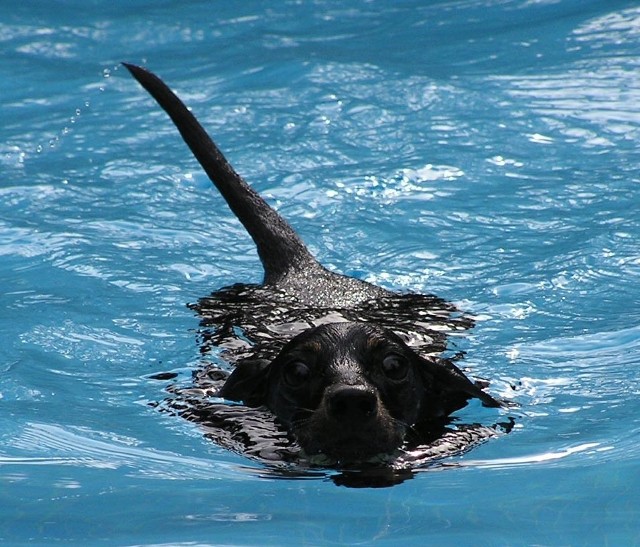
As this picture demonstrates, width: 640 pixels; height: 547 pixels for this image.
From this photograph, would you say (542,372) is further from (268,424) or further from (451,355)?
(268,424)

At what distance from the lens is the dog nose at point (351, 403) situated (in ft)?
13.9

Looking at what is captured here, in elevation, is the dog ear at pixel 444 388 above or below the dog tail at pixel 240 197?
below

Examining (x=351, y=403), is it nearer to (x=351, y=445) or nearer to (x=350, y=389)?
(x=350, y=389)

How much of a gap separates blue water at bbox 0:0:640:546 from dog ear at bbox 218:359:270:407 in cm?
26

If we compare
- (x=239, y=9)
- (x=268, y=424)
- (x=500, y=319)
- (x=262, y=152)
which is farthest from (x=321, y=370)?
(x=239, y=9)

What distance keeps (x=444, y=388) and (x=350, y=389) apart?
809 mm

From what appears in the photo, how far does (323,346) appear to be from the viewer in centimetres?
469

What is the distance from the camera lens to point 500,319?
601 cm

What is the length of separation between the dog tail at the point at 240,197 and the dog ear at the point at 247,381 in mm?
1003

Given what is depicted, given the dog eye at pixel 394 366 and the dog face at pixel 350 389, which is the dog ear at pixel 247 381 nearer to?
the dog face at pixel 350 389

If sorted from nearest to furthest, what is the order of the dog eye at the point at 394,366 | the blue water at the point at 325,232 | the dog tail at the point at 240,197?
the blue water at the point at 325,232 < the dog eye at the point at 394,366 < the dog tail at the point at 240,197

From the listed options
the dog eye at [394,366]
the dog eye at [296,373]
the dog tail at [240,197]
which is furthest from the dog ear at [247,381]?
the dog tail at [240,197]

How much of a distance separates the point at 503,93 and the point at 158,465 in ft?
16.6

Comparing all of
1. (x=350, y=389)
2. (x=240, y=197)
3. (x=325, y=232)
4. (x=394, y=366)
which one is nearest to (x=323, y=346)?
(x=394, y=366)
